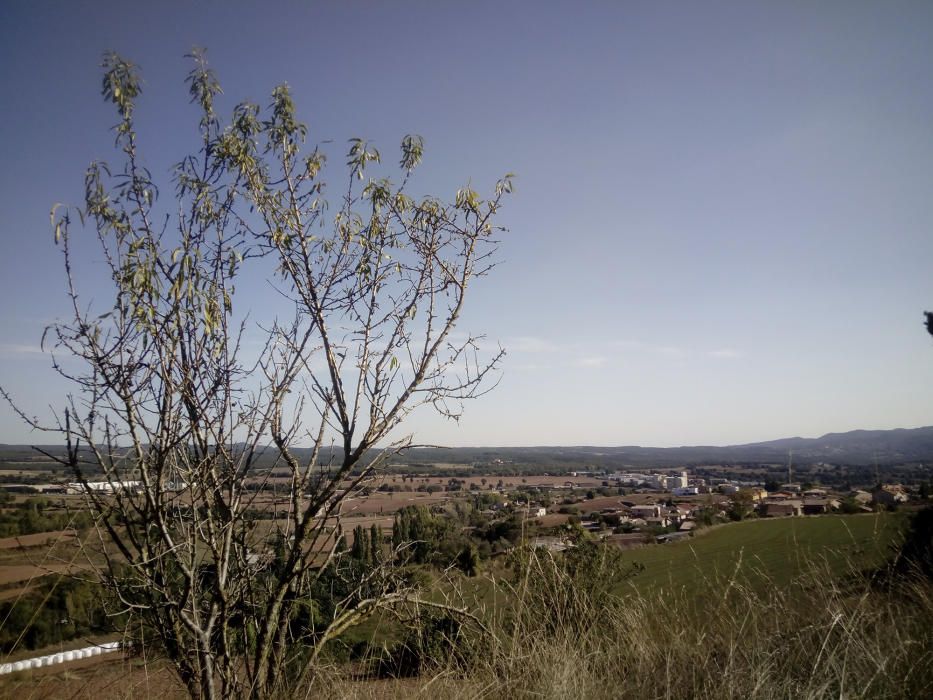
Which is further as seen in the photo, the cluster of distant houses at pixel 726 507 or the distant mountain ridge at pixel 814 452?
the cluster of distant houses at pixel 726 507

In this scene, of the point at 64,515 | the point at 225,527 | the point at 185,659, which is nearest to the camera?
the point at 185,659

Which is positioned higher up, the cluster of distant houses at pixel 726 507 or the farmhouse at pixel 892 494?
the farmhouse at pixel 892 494

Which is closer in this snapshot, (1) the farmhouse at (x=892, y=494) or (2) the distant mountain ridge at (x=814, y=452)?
(2) the distant mountain ridge at (x=814, y=452)

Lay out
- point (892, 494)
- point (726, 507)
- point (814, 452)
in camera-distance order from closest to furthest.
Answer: point (892, 494) → point (726, 507) → point (814, 452)

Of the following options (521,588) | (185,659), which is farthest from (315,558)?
(521,588)

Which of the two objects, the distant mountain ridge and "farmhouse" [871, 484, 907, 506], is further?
"farmhouse" [871, 484, 907, 506]

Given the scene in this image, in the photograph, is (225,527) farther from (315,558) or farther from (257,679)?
(257,679)

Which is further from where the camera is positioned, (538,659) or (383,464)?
(383,464)

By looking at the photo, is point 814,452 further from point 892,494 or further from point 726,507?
point 892,494

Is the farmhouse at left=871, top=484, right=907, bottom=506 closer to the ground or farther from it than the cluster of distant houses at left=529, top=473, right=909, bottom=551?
farther from it

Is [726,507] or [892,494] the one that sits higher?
[892,494]

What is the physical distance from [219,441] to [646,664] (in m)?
2.71

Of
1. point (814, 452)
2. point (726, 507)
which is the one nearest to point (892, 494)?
point (726, 507)

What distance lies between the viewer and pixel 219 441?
3.06m
